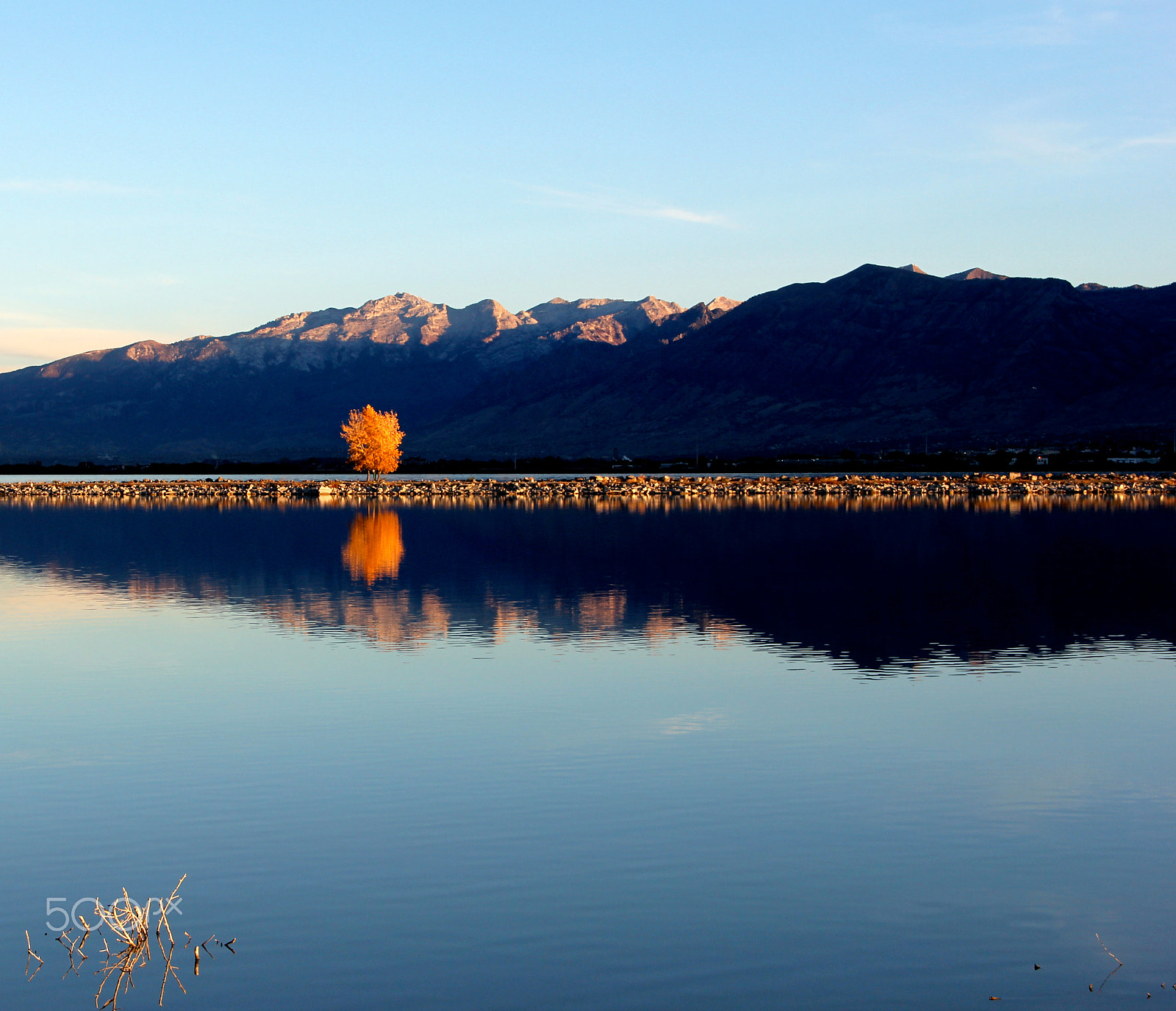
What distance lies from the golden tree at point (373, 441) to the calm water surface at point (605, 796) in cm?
8537

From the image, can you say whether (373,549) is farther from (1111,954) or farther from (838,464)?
(838,464)

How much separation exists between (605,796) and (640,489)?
261 ft

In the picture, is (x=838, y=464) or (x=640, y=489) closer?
(x=640, y=489)

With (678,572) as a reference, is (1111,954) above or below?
below

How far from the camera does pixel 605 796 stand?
11883 mm

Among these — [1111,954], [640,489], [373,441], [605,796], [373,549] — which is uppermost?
[373,441]

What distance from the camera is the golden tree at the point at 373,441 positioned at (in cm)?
11256

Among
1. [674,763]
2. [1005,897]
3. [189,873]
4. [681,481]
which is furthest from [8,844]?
[681,481]

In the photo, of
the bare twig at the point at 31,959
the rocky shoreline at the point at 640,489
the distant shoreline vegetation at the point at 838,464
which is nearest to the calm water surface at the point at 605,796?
the bare twig at the point at 31,959

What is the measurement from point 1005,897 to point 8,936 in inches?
263

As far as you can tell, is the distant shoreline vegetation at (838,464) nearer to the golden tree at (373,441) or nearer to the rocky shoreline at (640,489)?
the rocky shoreline at (640,489)

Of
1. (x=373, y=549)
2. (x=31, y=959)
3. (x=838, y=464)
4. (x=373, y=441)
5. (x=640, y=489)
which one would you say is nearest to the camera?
(x=31, y=959)

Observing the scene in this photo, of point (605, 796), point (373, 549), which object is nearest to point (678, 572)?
point (373, 549)

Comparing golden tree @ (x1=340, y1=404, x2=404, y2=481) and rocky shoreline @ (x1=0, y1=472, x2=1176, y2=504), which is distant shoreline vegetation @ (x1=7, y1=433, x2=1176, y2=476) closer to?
rocky shoreline @ (x1=0, y1=472, x2=1176, y2=504)
